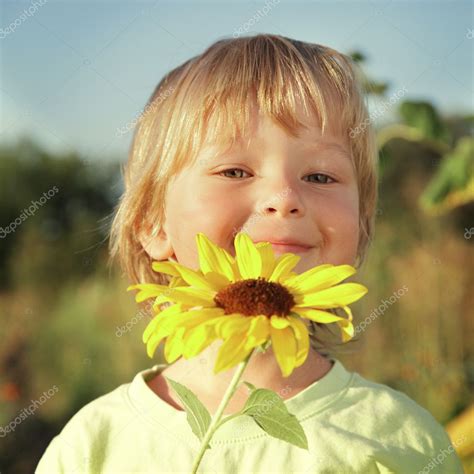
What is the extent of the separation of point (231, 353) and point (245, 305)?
0.08m

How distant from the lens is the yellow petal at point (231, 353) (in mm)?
1021

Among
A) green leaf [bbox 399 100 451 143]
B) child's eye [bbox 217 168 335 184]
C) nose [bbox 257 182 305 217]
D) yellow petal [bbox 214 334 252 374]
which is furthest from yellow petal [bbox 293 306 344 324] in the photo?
green leaf [bbox 399 100 451 143]

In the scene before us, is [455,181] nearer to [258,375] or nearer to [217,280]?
[258,375]

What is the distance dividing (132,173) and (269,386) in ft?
2.06

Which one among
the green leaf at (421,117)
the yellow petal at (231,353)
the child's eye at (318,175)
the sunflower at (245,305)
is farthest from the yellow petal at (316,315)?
the green leaf at (421,117)

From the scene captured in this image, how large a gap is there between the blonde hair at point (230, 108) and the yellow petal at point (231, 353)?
735 millimetres

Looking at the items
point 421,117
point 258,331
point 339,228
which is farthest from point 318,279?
point 421,117

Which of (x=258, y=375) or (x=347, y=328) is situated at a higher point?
(x=347, y=328)

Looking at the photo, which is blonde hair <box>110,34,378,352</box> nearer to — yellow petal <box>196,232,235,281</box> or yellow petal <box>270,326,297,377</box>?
yellow petal <box>196,232,235,281</box>

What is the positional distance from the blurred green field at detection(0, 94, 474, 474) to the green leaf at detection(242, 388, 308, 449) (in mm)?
1404

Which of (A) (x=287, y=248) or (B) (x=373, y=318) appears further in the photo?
(B) (x=373, y=318)

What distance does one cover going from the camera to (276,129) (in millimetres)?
1676

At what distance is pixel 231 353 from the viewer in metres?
1.02

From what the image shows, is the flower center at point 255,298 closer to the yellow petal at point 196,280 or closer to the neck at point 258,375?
the yellow petal at point 196,280
